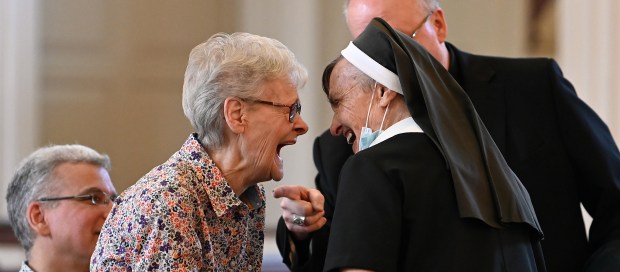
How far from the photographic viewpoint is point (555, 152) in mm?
3307

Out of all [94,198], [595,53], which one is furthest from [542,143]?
[595,53]

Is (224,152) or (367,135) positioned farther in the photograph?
(224,152)

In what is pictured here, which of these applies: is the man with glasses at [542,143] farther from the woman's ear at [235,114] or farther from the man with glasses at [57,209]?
the man with glasses at [57,209]

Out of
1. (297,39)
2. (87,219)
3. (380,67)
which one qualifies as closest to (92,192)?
(87,219)

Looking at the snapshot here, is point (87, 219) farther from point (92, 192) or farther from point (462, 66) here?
point (462, 66)

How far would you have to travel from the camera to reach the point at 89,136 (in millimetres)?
6469

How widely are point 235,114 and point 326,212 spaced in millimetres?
813

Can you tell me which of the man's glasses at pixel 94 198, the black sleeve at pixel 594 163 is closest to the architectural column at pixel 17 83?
the man's glasses at pixel 94 198

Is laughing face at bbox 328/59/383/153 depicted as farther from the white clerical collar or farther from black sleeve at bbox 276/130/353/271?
black sleeve at bbox 276/130/353/271

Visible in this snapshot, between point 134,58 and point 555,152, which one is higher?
point 555,152

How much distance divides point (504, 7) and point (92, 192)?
3.31 meters

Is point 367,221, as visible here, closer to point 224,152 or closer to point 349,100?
point 349,100

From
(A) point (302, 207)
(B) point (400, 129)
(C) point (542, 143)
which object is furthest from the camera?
(C) point (542, 143)

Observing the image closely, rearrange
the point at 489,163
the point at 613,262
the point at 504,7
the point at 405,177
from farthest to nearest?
the point at 504,7, the point at 613,262, the point at 489,163, the point at 405,177
